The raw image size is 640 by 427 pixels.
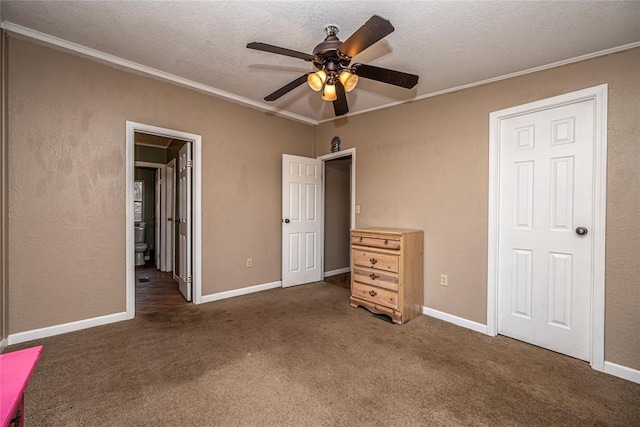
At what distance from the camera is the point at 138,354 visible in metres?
2.24

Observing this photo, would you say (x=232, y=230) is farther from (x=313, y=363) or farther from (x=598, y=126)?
(x=598, y=126)

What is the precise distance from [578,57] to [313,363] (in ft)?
10.5

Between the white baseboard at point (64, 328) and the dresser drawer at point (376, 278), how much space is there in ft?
8.14

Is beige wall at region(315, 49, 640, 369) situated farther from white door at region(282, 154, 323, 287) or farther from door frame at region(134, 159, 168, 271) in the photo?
door frame at region(134, 159, 168, 271)

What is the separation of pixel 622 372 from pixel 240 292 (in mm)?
3653

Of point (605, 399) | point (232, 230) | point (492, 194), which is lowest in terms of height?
point (605, 399)

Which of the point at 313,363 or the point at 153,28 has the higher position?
the point at 153,28

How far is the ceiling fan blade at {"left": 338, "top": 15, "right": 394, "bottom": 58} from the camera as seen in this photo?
4.82 ft

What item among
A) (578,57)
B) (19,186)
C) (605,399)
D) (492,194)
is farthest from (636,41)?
(19,186)

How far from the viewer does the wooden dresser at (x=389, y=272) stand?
2932 millimetres

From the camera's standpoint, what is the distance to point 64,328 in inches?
100

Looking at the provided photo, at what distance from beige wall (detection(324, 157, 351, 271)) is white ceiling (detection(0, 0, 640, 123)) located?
233 cm

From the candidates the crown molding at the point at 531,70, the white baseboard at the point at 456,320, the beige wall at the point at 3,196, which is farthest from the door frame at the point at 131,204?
the white baseboard at the point at 456,320

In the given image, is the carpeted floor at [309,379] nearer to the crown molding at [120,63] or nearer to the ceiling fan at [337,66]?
the ceiling fan at [337,66]
